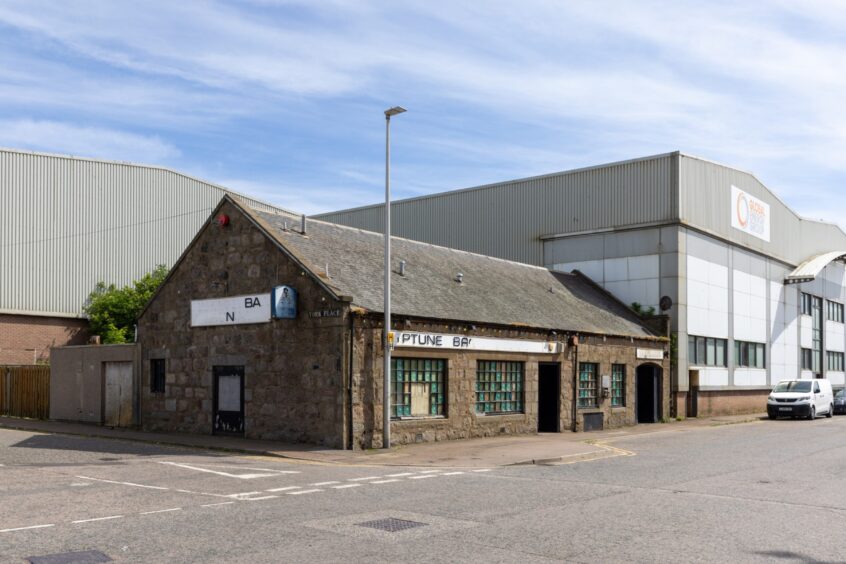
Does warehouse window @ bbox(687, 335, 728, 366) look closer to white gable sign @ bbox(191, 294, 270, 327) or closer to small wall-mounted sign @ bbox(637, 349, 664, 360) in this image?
small wall-mounted sign @ bbox(637, 349, 664, 360)

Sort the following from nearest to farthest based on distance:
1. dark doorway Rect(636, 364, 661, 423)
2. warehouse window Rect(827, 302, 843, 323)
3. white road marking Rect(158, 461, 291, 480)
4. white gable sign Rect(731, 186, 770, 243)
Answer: white road marking Rect(158, 461, 291, 480) → dark doorway Rect(636, 364, 661, 423) → white gable sign Rect(731, 186, 770, 243) → warehouse window Rect(827, 302, 843, 323)

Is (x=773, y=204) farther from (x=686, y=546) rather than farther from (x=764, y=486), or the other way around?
(x=686, y=546)

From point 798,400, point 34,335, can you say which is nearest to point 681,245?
point 798,400

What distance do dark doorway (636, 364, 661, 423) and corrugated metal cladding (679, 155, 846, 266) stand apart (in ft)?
24.1

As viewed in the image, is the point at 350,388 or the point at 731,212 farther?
the point at 731,212

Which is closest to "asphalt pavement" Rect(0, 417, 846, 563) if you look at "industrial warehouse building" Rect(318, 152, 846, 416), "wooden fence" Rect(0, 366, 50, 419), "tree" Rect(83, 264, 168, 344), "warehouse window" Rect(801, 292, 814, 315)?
"wooden fence" Rect(0, 366, 50, 419)

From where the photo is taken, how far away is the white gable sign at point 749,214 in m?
42.5

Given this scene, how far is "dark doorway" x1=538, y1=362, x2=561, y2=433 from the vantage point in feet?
92.5

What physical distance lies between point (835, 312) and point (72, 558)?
56.3 metres

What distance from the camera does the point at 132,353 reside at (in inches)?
1065

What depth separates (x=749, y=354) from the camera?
43.4 m

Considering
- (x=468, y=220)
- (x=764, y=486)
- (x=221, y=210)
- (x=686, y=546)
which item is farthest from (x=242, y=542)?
(x=468, y=220)

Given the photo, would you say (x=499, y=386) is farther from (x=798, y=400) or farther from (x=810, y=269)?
(x=810, y=269)

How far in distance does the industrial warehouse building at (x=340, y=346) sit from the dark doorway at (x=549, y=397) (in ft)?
0.19
